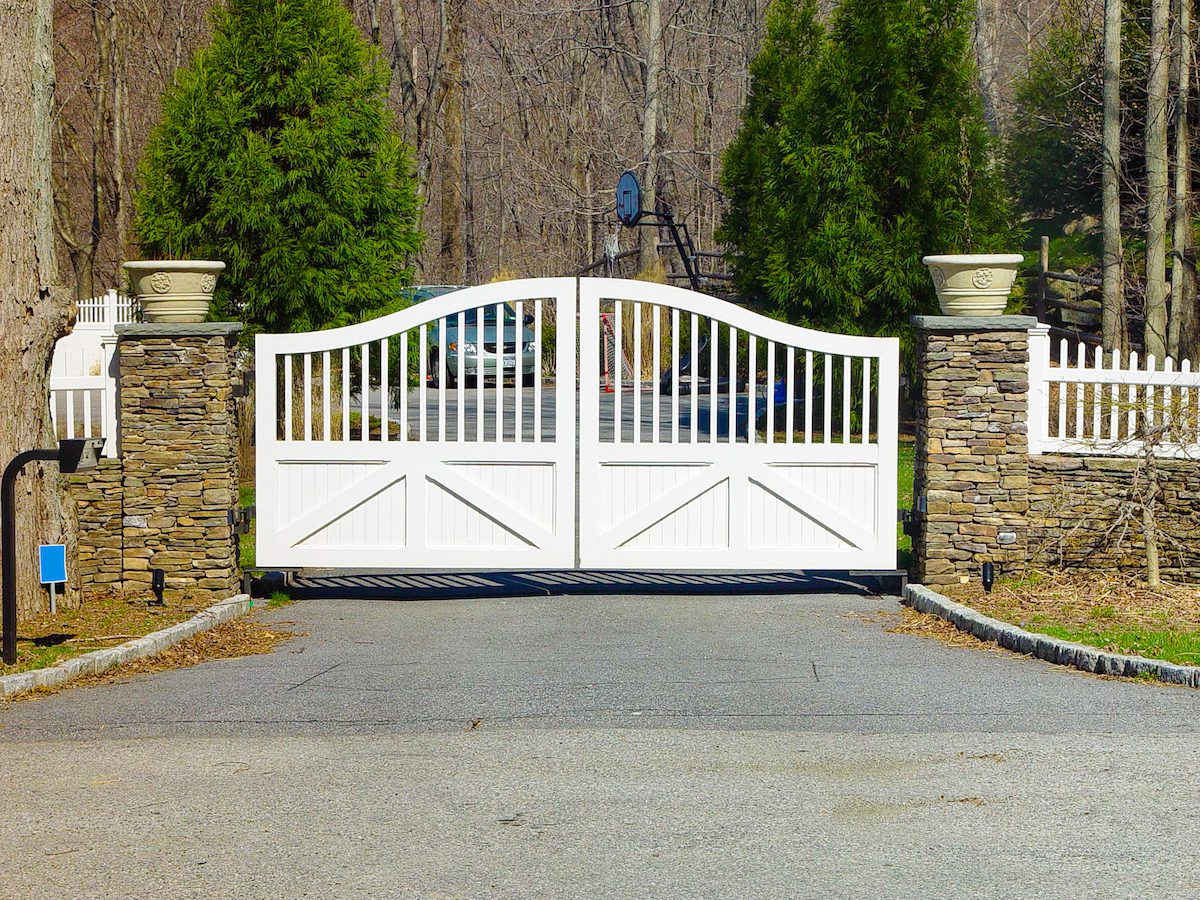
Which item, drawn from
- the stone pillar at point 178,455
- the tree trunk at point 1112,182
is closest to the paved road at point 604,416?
the tree trunk at point 1112,182

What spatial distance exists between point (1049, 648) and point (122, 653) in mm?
5433

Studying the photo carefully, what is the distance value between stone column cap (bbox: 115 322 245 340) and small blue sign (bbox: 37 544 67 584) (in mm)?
1775

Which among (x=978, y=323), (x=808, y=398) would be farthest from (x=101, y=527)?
(x=978, y=323)

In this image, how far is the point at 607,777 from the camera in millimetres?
6062

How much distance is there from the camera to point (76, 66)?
119ft

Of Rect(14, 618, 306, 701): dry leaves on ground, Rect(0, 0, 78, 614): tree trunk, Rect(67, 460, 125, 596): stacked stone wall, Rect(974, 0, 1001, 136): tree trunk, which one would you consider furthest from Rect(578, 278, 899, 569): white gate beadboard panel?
Rect(974, 0, 1001, 136): tree trunk

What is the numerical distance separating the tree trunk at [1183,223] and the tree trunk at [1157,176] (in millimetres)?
254

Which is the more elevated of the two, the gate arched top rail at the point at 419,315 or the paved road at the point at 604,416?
the gate arched top rail at the point at 419,315

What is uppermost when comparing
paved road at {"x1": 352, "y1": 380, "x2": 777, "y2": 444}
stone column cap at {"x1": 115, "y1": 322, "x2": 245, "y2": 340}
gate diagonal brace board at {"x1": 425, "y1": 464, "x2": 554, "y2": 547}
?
stone column cap at {"x1": 115, "y1": 322, "x2": 245, "y2": 340}

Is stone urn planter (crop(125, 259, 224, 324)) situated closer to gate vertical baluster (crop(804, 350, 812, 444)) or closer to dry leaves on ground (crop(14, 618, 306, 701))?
dry leaves on ground (crop(14, 618, 306, 701))

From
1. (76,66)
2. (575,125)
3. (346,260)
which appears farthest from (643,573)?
(575,125)

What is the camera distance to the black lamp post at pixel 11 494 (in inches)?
318

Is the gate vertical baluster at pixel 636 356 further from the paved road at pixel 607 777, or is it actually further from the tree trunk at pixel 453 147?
the tree trunk at pixel 453 147

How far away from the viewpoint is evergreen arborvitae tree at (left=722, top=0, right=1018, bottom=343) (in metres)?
18.8
